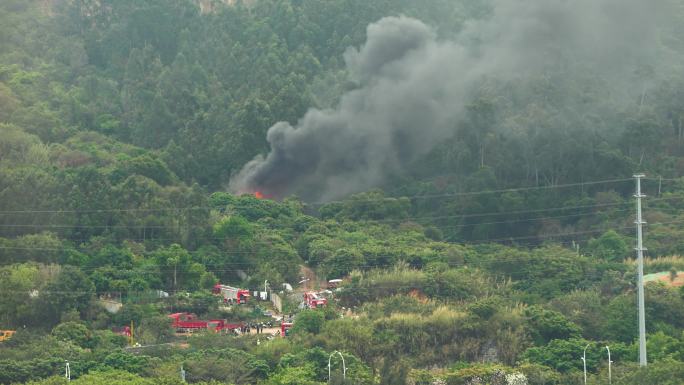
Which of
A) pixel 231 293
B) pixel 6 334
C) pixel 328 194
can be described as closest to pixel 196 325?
pixel 231 293

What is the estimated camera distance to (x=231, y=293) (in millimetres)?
72375

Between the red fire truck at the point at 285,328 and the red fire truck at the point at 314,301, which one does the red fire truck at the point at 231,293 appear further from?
the red fire truck at the point at 285,328

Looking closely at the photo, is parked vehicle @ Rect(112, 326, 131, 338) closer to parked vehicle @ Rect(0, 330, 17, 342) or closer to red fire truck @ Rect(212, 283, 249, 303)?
parked vehicle @ Rect(0, 330, 17, 342)

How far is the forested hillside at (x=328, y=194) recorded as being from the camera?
2522 inches

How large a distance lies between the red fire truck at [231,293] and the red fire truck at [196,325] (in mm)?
3106

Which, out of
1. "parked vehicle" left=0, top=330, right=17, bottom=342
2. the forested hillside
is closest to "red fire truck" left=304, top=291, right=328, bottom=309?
the forested hillside

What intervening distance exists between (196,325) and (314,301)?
549 cm

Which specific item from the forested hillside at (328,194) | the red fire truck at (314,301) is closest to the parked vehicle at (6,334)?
the forested hillside at (328,194)

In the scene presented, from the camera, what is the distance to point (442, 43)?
325 ft

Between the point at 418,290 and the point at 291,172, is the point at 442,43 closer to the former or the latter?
the point at 291,172

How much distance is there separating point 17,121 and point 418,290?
100ft

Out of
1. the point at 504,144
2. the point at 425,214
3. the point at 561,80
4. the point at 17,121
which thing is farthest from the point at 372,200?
the point at 17,121

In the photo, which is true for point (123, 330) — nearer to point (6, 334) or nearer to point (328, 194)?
point (6, 334)

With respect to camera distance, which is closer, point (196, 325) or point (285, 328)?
point (285, 328)
